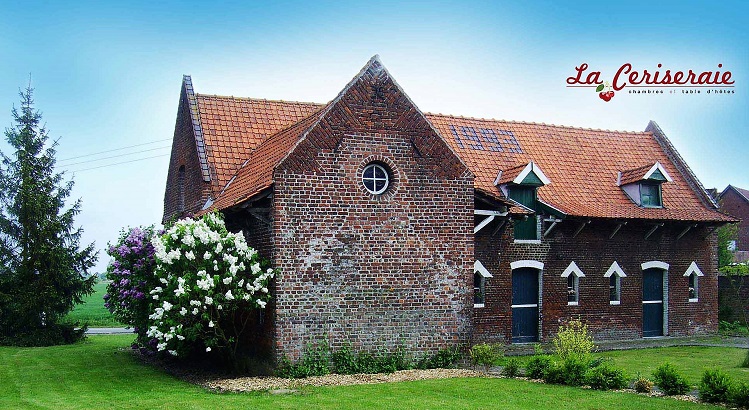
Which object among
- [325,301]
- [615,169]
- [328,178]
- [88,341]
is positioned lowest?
[88,341]

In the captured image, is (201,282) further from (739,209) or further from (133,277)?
(739,209)

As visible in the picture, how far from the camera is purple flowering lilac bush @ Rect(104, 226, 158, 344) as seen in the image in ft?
58.1

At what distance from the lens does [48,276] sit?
26.5 metres

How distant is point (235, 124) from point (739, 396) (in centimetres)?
1570

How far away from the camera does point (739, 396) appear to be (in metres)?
12.9

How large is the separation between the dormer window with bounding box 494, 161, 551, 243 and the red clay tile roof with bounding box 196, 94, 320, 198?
22.4ft

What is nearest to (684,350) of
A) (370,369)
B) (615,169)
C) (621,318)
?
(621,318)

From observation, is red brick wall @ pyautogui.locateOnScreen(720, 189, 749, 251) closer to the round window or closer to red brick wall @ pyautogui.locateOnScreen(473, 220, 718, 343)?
red brick wall @ pyautogui.locateOnScreen(473, 220, 718, 343)

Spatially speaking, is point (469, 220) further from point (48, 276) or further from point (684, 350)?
point (48, 276)

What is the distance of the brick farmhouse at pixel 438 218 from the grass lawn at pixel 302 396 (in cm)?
229

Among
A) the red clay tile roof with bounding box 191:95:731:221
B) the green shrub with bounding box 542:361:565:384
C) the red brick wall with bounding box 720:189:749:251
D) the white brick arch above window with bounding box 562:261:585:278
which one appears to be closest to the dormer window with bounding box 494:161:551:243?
the red clay tile roof with bounding box 191:95:731:221

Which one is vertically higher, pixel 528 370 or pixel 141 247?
pixel 141 247

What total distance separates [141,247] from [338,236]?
5223mm

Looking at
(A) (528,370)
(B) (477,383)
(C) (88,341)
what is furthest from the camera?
(C) (88,341)
